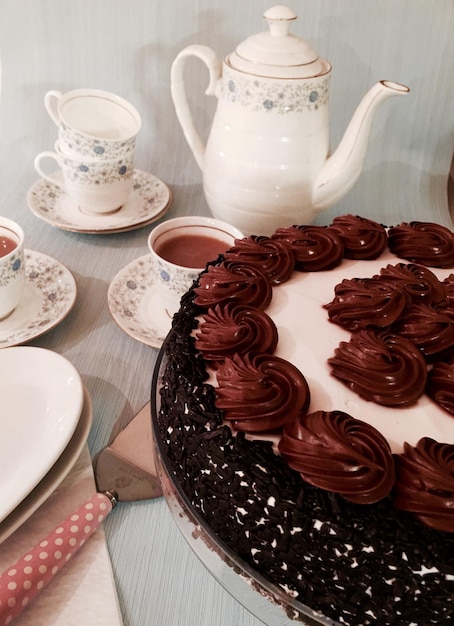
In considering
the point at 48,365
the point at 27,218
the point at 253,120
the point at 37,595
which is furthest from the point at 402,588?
the point at 27,218

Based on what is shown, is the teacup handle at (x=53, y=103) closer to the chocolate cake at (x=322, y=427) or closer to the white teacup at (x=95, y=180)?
the white teacup at (x=95, y=180)

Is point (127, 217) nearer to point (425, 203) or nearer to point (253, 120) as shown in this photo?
point (253, 120)

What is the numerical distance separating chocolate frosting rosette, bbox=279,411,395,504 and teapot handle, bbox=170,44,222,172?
2.45ft

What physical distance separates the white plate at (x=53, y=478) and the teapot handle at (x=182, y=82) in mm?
629

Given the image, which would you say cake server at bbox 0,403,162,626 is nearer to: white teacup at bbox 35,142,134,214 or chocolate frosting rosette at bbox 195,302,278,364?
chocolate frosting rosette at bbox 195,302,278,364

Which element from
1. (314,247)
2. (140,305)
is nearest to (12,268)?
(140,305)

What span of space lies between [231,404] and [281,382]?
56mm

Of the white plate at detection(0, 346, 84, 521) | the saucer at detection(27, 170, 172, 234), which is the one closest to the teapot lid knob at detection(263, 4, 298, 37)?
the saucer at detection(27, 170, 172, 234)

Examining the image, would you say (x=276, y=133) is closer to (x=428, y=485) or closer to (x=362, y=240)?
(x=362, y=240)

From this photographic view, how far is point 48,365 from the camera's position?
2.56 ft

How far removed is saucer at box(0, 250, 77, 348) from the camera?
0.90 m

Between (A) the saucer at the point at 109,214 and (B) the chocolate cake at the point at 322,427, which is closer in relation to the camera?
(B) the chocolate cake at the point at 322,427

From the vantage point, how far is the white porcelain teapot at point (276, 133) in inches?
37.9

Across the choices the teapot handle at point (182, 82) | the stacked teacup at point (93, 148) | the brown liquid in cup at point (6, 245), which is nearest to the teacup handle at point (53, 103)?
the stacked teacup at point (93, 148)
